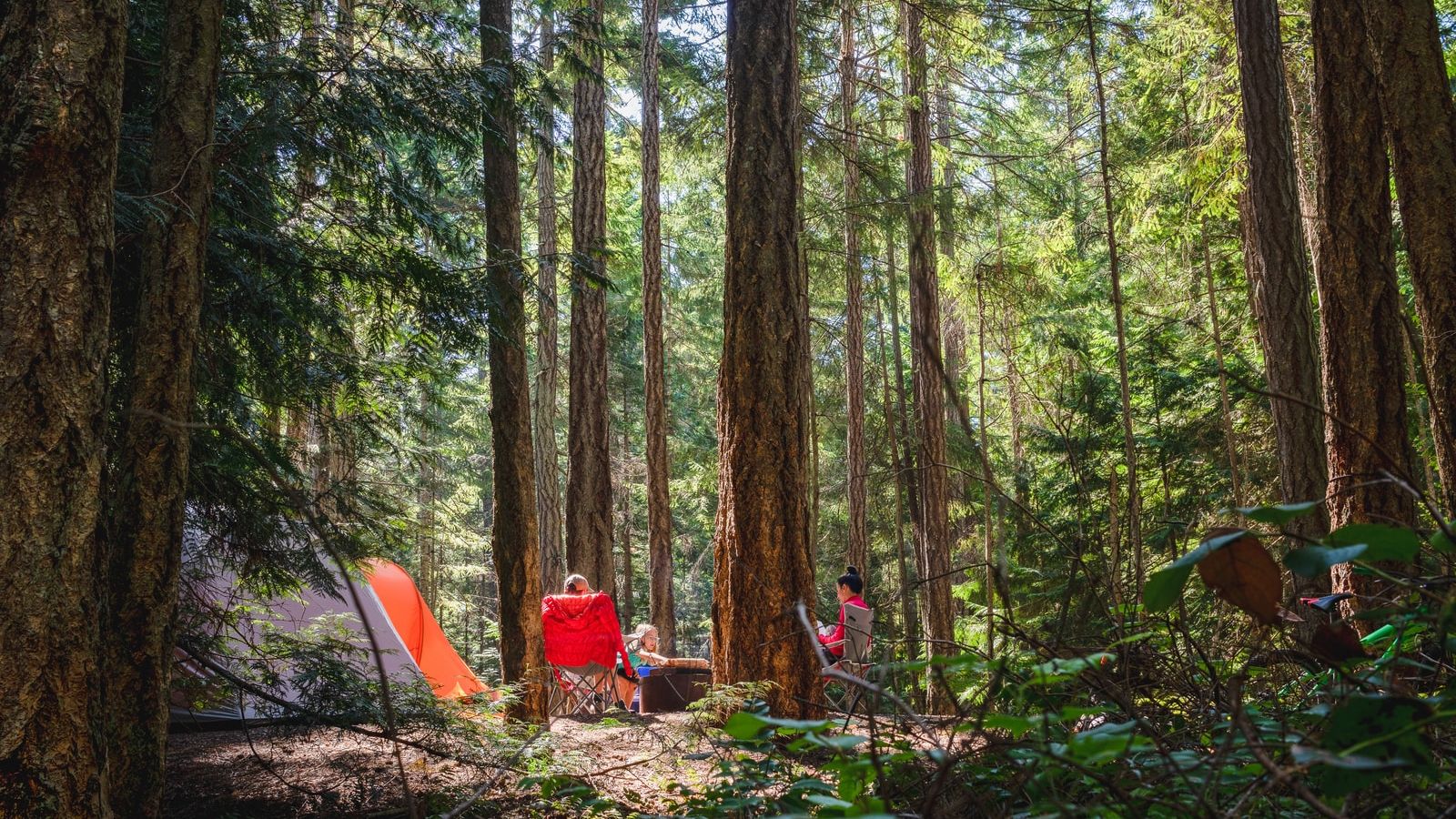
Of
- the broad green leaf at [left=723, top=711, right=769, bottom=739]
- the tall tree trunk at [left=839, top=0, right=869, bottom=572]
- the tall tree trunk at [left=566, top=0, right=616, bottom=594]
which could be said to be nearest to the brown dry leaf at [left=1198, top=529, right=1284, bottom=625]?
the broad green leaf at [left=723, top=711, right=769, bottom=739]

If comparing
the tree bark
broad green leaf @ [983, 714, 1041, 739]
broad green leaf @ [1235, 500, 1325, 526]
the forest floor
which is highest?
the tree bark

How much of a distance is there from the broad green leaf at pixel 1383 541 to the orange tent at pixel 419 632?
946 centimetres

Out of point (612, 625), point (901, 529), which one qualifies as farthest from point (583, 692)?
point (901, 529)

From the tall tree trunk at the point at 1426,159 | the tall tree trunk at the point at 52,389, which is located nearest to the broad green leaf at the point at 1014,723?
the tall tree trunk at the point at 52,389

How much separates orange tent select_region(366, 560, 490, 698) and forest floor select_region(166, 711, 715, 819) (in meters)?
4.12

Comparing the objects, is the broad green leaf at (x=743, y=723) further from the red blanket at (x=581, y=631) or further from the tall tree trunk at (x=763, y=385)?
the red blanket at (x=581, y=631)

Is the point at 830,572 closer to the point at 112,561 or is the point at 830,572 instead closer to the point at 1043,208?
the point at 1043,208

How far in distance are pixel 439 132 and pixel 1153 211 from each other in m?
7.76

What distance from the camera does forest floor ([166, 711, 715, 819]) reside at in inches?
152

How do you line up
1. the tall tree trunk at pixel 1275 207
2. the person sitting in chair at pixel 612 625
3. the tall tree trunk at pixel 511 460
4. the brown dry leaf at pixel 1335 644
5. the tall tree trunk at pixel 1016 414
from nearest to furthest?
the brown dry leaf at pixel 1335 644, the tall tree trunk at pixel 511 460, the tall tree trunk at pixel 1275 207, the tall tree trunk at pixel 1016 414, the person sitting in chair at pixel 612 625

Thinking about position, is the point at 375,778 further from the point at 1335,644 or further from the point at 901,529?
the point at 901,529

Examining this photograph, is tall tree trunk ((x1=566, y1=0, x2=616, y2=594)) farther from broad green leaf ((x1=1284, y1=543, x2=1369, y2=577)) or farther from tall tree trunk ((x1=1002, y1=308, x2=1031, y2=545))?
broad green leaf ((x1=1284, y1=543, x2=1369, y2=577))

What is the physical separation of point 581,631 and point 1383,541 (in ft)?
28.5

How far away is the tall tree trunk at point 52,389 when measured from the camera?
2301 millimetres
